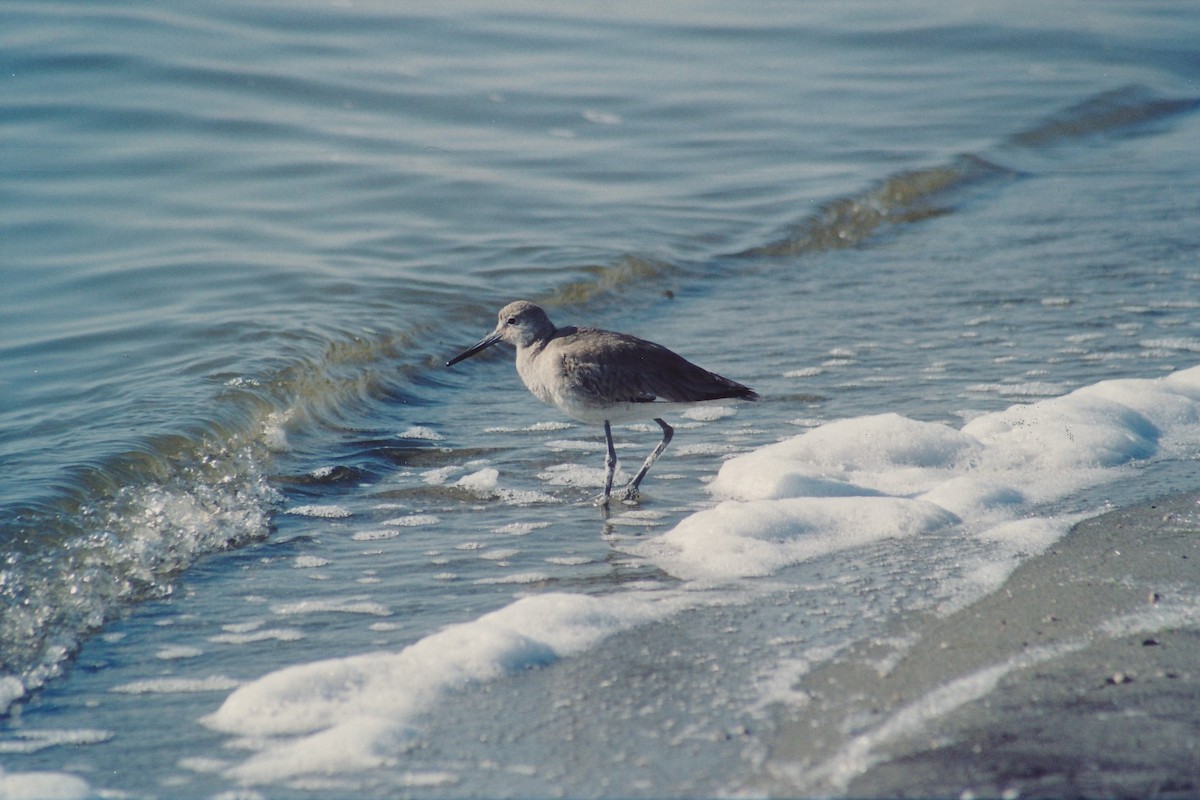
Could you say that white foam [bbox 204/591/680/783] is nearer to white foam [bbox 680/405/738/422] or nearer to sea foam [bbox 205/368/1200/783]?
sea foam [bbox 205/368/1200/783]

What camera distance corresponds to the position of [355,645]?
13.2 ft

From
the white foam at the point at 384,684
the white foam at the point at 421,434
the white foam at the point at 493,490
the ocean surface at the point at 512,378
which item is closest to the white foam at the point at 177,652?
the ocean surface at the point at 512,378

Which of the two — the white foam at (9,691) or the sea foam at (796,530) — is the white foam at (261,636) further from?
the white foam at (9,691)

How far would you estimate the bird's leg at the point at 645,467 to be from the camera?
18.1 feet

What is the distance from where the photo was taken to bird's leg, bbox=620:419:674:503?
5.50 metres

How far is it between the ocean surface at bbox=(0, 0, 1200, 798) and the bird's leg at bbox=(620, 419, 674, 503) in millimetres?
116

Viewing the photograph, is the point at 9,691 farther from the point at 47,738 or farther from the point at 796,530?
the point at 796,530

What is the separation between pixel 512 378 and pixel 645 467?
2073mm

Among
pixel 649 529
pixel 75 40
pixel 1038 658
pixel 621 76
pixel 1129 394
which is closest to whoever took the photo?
pixel 1038 658

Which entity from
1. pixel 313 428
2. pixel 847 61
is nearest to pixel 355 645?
pixel 313 428

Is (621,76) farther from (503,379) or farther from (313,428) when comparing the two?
(313,428)

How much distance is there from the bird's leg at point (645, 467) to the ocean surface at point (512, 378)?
12cm

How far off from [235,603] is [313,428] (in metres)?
2.22

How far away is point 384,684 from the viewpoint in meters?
3.61
